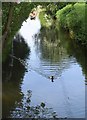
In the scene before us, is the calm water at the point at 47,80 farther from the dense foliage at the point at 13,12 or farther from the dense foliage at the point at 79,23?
the dense foliage at the point at 13,12

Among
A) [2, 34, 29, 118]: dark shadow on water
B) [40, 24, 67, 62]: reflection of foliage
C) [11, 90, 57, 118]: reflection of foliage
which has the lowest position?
[11, 90, 57, 118]: reflection of foliage

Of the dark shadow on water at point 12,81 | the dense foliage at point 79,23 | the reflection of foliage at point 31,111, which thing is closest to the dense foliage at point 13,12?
the dark shadow on water at point 12,81

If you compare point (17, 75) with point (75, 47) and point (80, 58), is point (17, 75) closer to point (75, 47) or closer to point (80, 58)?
point (80, 58)

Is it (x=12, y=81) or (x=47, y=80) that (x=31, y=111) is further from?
(x=47, y=80)

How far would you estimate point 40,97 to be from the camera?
50.4ft

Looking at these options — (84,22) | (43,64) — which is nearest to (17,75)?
(43,64)

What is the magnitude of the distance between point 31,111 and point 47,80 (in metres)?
5.77

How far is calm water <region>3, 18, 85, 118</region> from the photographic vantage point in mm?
13938

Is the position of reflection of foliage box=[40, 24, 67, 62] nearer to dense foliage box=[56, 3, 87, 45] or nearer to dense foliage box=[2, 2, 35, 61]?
dense foliage box=[56, 3, 87, 45]

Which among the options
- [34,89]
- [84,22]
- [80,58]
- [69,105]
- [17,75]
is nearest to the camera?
[69,105]

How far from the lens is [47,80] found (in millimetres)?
18578

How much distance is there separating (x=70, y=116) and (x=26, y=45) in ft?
62.1

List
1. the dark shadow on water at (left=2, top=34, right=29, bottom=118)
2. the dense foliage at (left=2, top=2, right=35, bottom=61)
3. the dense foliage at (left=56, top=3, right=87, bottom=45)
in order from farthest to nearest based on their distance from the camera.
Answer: the dense foliage at (left=56, top=3, right=87, bottom=45) → the dark shadow on water at (left=2, top=34, right=29, bottom=118) → the dense foliage at (left=2, top=2, right=35, bottom=61)

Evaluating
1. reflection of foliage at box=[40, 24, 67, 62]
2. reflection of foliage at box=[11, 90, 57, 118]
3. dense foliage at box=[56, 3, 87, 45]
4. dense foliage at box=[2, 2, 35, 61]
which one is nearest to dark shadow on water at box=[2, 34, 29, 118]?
reflection of foliage at box=[11, 90, 57, 118]
